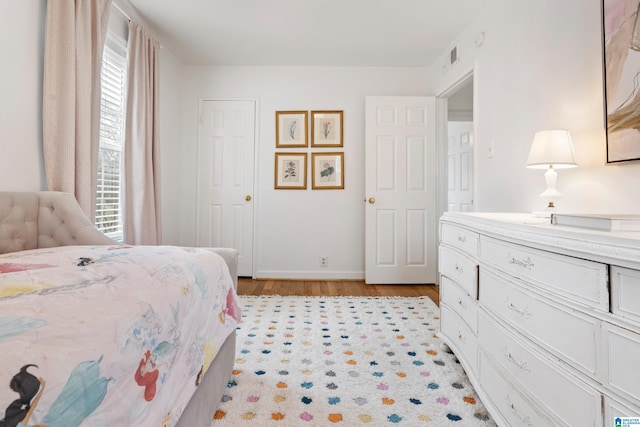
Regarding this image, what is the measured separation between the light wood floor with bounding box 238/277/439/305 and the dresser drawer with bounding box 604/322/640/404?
2.33 metres

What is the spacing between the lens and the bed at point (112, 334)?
46cm

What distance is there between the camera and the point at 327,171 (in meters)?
3.75

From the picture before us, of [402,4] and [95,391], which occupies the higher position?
[402,4]

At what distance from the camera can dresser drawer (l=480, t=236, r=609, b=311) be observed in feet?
2.52

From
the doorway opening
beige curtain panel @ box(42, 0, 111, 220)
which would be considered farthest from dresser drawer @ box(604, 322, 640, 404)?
the doorway opening

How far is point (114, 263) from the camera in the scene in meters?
0.98

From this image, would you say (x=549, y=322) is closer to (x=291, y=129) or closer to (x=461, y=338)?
(x=461, y=338)

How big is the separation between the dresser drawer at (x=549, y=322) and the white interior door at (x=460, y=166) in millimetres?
3392

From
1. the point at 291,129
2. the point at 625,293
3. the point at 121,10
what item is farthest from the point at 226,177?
the point at 625,293

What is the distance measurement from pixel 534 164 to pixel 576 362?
1.10m

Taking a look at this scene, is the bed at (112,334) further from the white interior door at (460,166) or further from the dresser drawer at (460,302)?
the white interior door at (460,166)

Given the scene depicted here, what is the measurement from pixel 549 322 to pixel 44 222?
2356 millimetres

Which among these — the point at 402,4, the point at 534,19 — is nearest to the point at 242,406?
the point at 534,19

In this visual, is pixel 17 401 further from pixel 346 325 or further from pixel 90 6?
pixel 90 6
